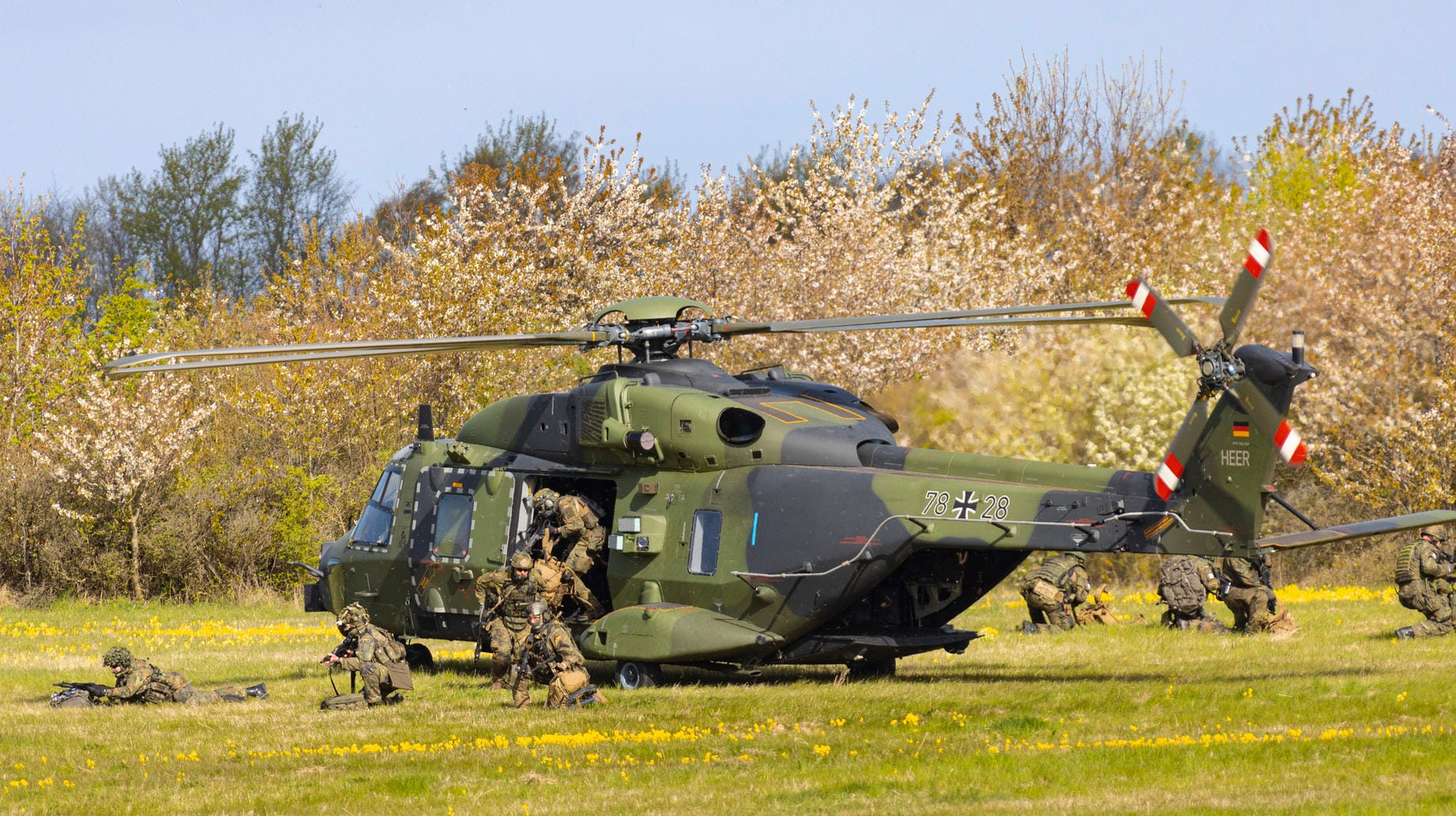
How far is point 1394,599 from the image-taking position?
26.9 m

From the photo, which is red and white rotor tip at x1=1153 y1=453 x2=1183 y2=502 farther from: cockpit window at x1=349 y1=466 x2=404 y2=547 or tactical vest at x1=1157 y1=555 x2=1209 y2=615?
cockpit window at x1=349 y1=466 x2=404 y2=547

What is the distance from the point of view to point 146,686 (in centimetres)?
1761

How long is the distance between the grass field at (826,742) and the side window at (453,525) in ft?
5.20

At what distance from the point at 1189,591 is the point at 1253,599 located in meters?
0.93

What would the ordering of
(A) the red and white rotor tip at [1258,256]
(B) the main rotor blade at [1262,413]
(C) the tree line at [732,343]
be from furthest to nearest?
1. (C) the tree line at [732,343]
2. (B) the main rotor blade at [1262,413]
3. (A) the red and white rotor tip at [1258,256]

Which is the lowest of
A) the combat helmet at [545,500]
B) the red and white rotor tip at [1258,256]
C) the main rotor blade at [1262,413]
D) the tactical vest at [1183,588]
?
the tactical vest at [1183,588]

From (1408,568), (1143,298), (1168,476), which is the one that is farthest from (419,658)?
(1408,568)

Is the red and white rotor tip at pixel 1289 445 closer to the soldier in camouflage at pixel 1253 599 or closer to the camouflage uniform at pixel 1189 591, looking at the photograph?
the soldier in camouflage at pixel 1253 599

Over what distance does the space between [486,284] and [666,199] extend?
18.3m

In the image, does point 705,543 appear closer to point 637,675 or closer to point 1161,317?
point 637,675

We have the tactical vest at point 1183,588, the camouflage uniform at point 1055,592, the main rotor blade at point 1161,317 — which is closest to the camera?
the main rotor blade at point 1161,317

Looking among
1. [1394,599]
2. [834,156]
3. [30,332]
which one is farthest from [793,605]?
[834,156]

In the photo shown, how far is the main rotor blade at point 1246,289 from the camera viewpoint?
533 inches

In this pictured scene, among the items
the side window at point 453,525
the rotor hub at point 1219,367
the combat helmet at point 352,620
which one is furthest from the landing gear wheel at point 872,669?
the rotor hub at point 1219,367
